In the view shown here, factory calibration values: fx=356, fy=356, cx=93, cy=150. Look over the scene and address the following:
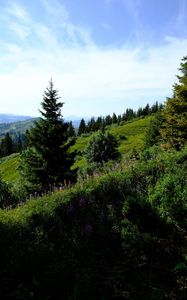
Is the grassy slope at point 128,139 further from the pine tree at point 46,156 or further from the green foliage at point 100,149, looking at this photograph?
the pine tree at point 46,156

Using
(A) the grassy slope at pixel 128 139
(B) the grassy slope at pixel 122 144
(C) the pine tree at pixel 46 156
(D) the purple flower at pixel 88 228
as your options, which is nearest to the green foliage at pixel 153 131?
(B) the grassy slope at pixel 122 144

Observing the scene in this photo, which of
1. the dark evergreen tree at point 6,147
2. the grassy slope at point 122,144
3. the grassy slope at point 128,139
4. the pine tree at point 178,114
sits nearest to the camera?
the pine tree at point 178,114

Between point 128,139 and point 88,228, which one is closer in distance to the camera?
point 88,228

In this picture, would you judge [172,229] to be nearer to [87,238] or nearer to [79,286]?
[87,238]

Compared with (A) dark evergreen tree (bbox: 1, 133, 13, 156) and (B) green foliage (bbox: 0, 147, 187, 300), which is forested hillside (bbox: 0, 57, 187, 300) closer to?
(B) green foliage (bbox: 0, 147, 187, 300)

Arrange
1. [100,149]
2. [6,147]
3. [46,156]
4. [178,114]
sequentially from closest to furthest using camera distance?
[46,156] < [178,114] < [100,149] < [6,147]

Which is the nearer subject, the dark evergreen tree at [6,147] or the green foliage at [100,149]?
the green foliage at [100,149]

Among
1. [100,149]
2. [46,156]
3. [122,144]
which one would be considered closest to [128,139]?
[122,144]

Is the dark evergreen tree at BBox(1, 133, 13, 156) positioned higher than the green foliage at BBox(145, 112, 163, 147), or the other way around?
the green foliage at BBox(145, 112, 163, 147)

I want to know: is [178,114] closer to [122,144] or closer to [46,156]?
[46,156]

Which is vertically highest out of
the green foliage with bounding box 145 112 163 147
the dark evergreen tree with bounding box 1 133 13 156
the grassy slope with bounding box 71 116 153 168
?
the green foliage with bounding box 145 112 163 147

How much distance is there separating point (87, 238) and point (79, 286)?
5.33ft

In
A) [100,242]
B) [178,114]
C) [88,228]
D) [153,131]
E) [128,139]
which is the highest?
[178,114]

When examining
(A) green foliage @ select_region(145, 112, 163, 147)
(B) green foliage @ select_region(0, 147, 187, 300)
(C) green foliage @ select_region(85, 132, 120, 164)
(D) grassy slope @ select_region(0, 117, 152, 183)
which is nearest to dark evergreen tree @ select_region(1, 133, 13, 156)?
(D) grassy slope @ select_region(0, 117, 152, 183)
